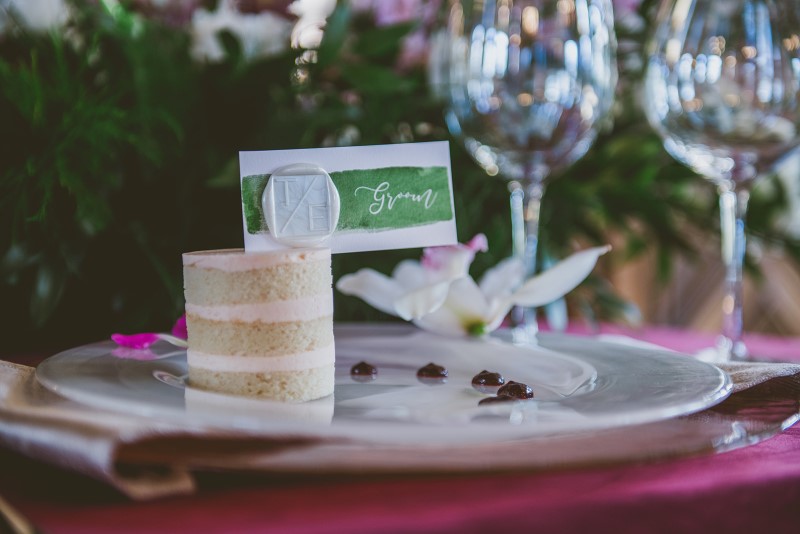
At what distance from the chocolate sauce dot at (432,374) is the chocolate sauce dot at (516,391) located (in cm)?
6

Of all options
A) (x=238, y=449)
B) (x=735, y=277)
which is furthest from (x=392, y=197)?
(x=735, y=277)

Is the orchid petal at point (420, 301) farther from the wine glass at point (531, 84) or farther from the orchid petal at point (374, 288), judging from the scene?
the wine glass at point (531, 84)

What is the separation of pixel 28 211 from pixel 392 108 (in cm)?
39

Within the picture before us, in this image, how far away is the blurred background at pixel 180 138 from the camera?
63 cm

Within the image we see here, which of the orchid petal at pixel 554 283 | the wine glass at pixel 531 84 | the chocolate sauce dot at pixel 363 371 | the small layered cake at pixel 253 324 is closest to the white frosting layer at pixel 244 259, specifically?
the small layered cake at pixel 253 324

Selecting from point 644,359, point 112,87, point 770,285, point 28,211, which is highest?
point 112,87

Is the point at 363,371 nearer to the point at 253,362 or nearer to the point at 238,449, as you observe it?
the point at 253,362

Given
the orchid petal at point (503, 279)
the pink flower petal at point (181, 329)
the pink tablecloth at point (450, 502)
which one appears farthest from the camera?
the orchid petal at point (503, 279)

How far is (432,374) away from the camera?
1.80 feet

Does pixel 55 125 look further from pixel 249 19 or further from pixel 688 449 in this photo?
pixel 688 449

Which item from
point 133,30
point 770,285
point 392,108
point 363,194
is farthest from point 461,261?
point 770,285

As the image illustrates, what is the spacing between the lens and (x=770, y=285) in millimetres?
2281

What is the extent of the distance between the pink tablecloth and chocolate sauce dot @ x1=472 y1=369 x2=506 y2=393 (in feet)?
0.49

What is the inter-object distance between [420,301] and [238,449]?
0.82 ft
